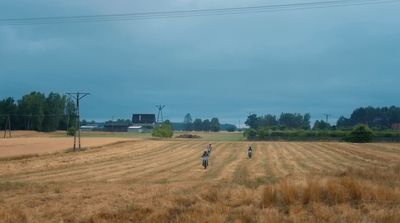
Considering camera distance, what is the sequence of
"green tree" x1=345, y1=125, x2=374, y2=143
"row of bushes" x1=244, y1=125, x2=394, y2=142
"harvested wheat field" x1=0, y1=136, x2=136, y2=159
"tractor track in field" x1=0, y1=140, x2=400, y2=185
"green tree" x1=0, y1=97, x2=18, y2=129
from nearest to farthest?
"tractor track in field" x1=0, y1=140, x2=400, y2=185 → "harvested wheat field" x1=0, y1=136, x2=136, y2=159 → "green tree" x1=345, y1=125, x2=374, y2=143 → "row of bushes" x1=244, y1=125, x2=394, y2=142 → "green tree" x1=0, y1=97, x2=18, y2=129

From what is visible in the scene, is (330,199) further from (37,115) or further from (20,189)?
(37,115)

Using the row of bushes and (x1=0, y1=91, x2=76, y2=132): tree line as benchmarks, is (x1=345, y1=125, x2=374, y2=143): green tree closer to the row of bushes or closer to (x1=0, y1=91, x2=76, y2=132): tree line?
the row of bushes

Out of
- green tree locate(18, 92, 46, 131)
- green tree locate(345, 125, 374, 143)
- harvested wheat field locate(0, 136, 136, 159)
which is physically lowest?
harvested wheat field locate(0, 136, 136, 159)

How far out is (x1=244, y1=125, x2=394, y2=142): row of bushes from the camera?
11350cm

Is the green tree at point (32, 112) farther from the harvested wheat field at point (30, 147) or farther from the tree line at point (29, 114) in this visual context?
the harvested wheat field at point (30, 147)

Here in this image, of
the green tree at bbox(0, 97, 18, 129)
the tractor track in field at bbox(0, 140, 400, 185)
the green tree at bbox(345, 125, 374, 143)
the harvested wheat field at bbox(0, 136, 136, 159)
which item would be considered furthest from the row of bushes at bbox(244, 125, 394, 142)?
the green tree at bbox(0, 97, 18, 129)

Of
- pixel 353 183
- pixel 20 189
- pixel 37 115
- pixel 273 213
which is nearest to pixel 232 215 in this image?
pixel 273 213

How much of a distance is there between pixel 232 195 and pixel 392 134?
11163 cm

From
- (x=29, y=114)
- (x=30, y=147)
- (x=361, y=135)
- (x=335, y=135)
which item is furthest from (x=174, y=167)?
(x=29, y=114)

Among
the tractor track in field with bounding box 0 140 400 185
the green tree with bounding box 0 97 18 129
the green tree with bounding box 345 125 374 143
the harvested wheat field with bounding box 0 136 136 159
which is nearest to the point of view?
the tractor track in field with bounding box 0 140 400 185

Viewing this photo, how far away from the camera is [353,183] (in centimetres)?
1684

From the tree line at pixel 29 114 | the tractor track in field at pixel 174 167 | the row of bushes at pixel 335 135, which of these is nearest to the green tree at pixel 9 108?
the tree line at pixel 29 114

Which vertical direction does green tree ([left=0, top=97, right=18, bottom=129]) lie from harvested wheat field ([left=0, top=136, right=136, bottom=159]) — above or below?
above

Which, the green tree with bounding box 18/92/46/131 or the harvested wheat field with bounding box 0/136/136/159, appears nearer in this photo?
the harvested wheat field with bounding box 0/136/136/159
